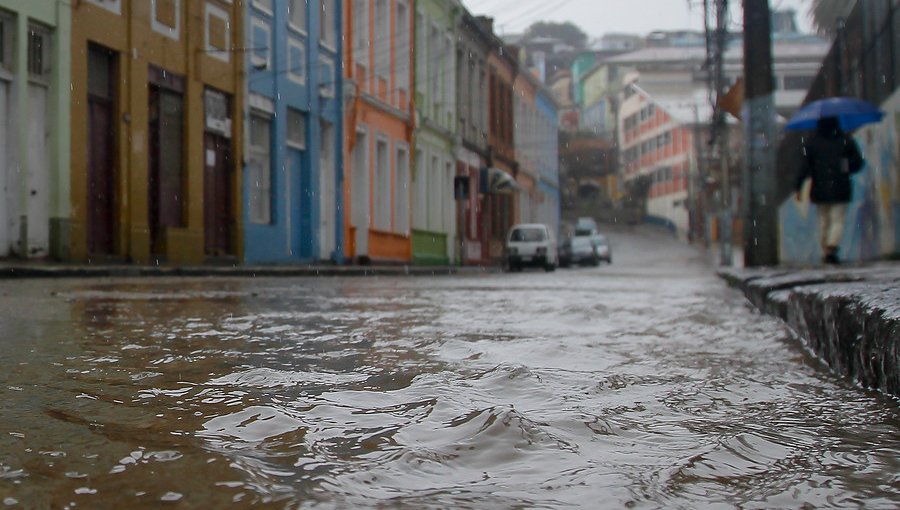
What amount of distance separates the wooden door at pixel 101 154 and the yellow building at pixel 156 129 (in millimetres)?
13

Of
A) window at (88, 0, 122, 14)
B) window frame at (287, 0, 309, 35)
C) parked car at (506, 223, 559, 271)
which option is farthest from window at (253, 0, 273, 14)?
parked car at (506, 223, 559, 271)

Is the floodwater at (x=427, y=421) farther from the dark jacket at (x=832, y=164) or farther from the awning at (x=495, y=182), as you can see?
the awning at (x=495, y=182)

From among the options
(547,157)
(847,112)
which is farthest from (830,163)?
(547,157)

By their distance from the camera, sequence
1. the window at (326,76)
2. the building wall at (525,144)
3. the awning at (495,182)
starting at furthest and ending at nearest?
the building wall at (525,144) < the awning at (495,182) < the window at (326,76)

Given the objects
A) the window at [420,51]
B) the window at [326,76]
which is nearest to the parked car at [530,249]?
the window at [420,51]

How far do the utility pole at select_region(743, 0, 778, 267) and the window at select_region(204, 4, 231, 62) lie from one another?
25.8ft

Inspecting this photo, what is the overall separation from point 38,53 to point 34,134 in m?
0.94

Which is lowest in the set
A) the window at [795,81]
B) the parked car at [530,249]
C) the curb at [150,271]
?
the curb at [150,271]

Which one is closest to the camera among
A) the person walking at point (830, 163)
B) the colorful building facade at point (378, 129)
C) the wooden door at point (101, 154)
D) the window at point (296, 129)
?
the person walking at point (830, 163)

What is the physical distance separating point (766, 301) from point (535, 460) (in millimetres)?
3784

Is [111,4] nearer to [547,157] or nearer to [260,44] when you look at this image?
[260,44]

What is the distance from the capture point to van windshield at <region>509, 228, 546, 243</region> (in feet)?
90.2

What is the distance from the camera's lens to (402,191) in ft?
75.1

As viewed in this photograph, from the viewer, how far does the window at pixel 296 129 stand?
17.3m
